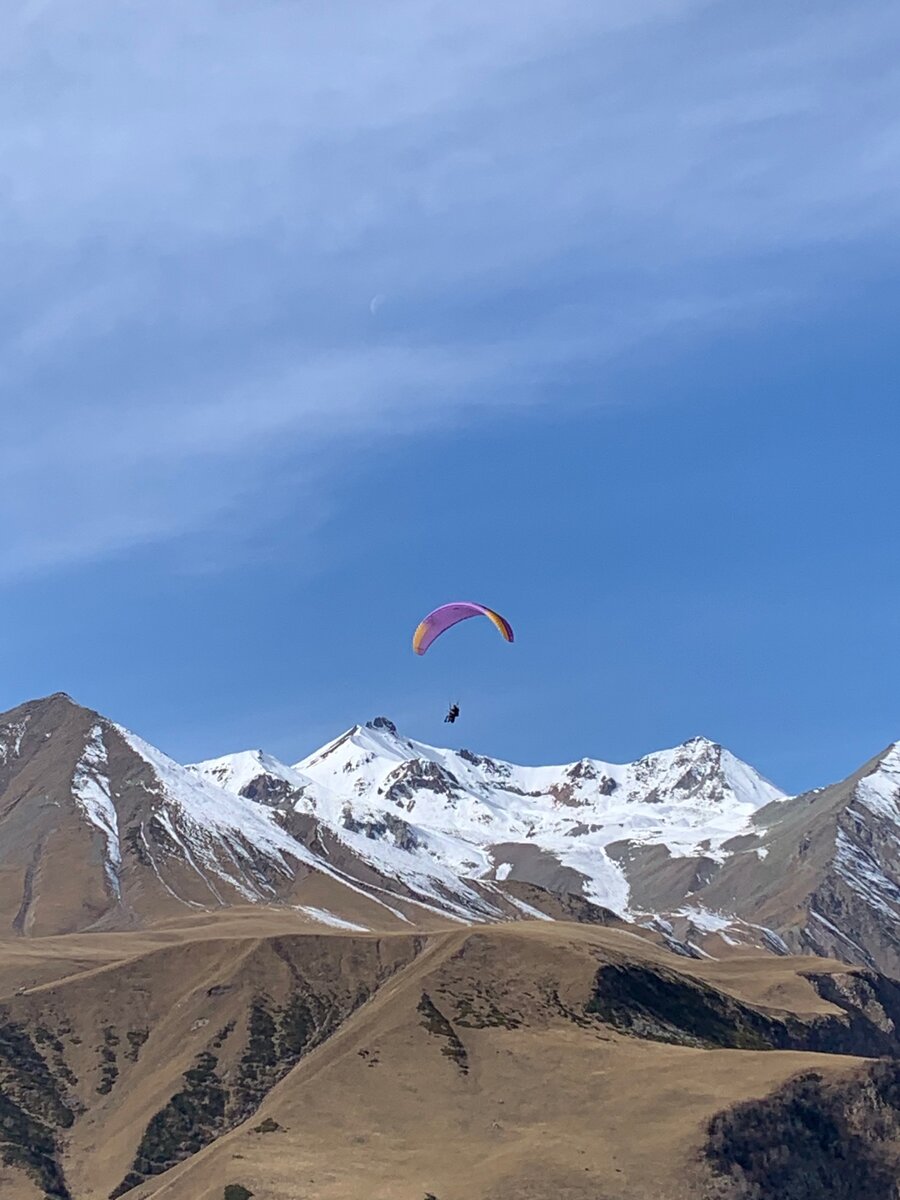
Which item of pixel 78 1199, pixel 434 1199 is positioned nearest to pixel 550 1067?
pixel 434 1199

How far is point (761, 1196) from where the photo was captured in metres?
172

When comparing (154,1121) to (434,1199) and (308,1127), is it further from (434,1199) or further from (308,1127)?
(434,1199)

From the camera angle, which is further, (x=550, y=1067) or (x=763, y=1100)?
(x=550, y=1067)

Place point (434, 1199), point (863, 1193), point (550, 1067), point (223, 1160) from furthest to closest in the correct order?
point (550, 1067)
point (863, 1193)
point (223, 1160)
point (434, 1199)

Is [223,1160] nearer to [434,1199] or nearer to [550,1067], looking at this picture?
[434,1199]

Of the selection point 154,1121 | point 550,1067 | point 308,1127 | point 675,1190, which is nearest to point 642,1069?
point 550,1067

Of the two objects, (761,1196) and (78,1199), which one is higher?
(78,1199)

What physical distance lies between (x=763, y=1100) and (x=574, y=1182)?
29450 millimetres

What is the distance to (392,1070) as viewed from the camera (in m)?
195

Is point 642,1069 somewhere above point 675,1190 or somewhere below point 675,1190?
above

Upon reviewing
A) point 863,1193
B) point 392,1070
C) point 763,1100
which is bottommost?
point 863,1193

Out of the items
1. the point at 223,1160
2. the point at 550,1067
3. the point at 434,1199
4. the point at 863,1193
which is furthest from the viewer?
the point at 550,1067

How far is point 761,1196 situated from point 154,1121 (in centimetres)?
7438

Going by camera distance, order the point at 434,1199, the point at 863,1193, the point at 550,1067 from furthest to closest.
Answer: the point at 550,1067 → the point at 863,1193 → the point at 434,1199
